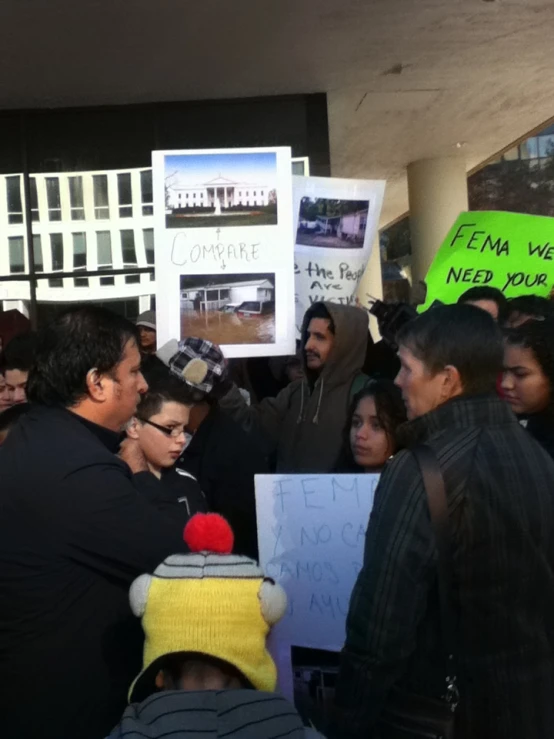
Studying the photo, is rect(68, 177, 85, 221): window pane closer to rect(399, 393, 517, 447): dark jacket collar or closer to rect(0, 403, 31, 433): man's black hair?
rect(0, 403, 31, 433): man's black hair

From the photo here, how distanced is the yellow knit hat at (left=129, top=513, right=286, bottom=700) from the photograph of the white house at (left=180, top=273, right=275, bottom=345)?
230cm

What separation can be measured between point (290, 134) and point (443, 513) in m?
5.52

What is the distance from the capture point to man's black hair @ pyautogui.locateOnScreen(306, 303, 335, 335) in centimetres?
406

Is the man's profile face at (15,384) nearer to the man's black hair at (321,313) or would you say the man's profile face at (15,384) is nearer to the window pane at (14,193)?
the man's black hair at (321,313)

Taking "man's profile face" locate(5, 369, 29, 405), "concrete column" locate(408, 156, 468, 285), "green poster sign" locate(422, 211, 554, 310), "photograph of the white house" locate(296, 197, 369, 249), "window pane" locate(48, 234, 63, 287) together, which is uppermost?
"concrete column" locate(408, 156, 468, 285)

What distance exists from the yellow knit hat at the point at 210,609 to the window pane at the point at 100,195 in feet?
18.3

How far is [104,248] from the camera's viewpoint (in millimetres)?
7195

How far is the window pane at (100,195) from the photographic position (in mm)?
7148

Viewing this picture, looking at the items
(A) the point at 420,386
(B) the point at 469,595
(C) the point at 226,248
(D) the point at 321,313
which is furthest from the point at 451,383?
(C) the point at 226,248

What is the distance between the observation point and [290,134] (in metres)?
7.08

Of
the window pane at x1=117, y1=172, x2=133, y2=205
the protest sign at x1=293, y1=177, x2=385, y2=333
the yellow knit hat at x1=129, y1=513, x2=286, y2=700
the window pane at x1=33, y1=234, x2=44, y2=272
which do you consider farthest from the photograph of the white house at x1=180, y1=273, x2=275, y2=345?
the window pane at x1=33, y1=234, x2=44, y2=272

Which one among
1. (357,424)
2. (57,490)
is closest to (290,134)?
(357,424)

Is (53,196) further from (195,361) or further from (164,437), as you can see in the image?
(164,437)

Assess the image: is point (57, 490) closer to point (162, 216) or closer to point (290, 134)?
point (162, 216)
